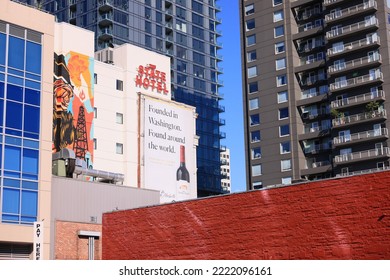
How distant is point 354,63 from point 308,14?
1100cm

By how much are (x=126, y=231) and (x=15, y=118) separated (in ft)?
53.2

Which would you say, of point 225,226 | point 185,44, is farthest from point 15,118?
point 185,44

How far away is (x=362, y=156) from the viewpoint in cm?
7819

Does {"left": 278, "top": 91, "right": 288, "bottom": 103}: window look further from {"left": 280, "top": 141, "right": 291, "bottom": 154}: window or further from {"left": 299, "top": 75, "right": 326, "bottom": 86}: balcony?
{"left": 280, "top": 141, "right": 291, "bottom": 154}: window

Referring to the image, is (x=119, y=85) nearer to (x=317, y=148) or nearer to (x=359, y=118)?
(x=317, y=148)

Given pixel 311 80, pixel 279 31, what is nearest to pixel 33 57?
pixel 311 80

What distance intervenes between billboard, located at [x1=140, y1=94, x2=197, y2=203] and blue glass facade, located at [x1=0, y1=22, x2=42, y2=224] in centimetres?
3364

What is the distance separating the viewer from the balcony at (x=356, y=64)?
261 feet

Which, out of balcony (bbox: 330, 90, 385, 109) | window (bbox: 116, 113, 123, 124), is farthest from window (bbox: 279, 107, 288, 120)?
window (bbox: 116, 113, 123, 124)

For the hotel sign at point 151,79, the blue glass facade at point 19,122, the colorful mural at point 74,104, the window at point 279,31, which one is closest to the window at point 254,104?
the window at point 279,31

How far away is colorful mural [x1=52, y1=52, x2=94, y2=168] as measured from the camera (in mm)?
72062

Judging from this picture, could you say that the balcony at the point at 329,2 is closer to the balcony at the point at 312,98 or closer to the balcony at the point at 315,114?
the balcony at the point at 312,98

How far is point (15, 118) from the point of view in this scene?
46.8 m

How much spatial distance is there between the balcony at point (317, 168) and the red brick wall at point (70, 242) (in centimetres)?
4042
